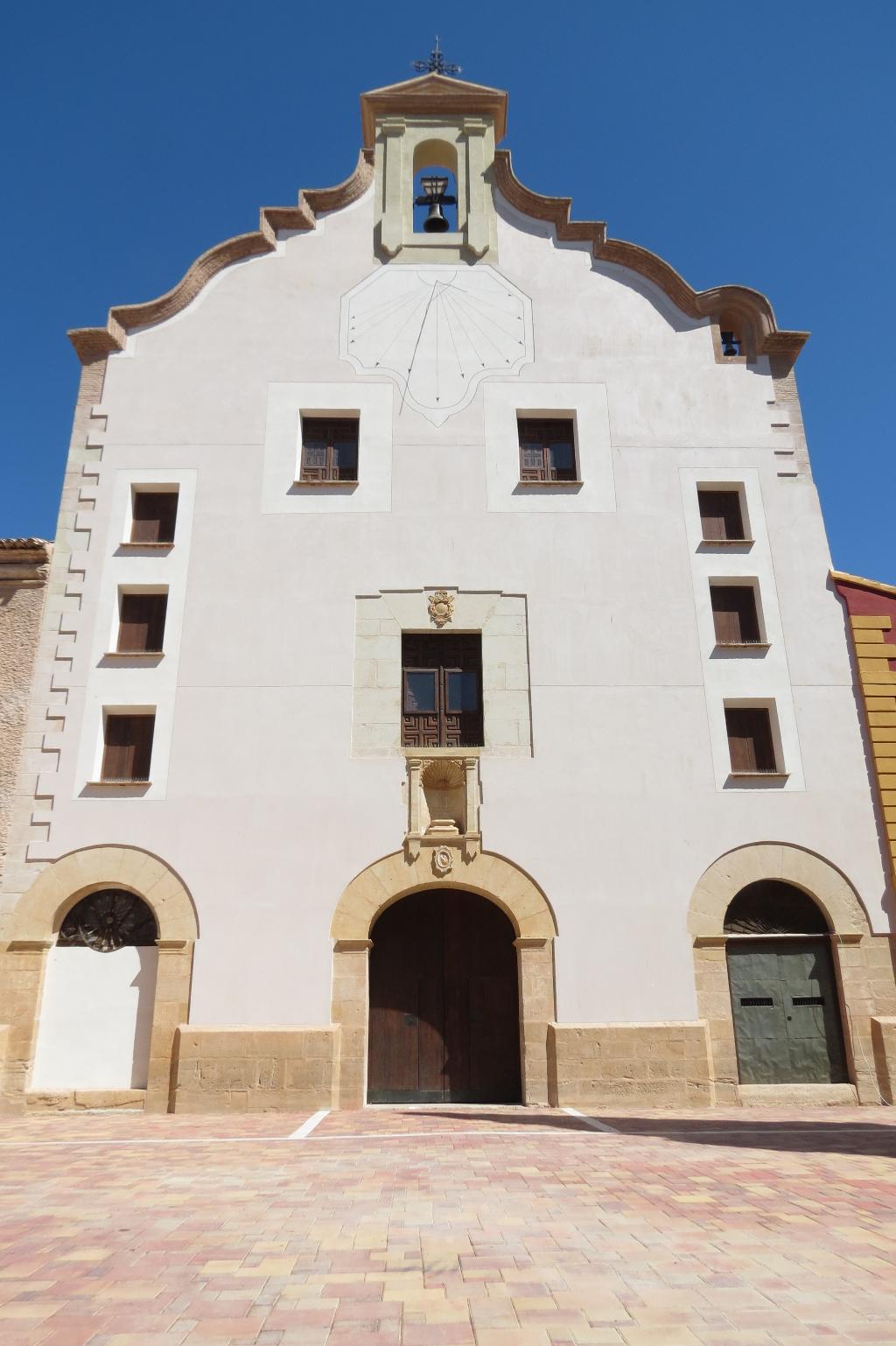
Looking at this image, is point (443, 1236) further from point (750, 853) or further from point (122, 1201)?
point (750, 853)

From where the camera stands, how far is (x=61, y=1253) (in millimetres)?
5246

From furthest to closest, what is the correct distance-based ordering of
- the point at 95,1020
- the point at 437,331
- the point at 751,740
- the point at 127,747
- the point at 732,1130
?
the point at 437,331 → the point at 751,740 → the point at 127,747 → the point at 95,1020 → the point at 732,1130

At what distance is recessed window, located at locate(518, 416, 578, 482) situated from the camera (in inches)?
611

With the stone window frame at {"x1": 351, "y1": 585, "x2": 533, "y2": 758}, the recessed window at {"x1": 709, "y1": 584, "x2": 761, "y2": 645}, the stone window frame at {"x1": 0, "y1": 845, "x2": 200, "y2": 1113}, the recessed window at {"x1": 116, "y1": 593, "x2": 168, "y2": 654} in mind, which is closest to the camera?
the stone window frame at {"x1": 0, "y1": 845, "x2": 200, "y2": 1113}

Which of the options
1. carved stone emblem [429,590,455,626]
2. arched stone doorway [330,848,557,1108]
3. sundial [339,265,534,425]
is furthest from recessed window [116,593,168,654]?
sundial [339,265,534,425]

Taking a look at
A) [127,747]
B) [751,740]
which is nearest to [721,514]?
[751,740]

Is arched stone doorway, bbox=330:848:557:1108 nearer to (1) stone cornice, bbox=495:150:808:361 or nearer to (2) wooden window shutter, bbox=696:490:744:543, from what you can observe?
(2) wooden window shutter, bbox=696:490:744:543

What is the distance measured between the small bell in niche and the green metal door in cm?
1372

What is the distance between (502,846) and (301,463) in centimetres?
730

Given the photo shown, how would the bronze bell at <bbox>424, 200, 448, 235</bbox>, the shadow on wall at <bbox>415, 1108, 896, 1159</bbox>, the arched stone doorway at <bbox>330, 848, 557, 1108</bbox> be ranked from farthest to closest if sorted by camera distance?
the bronze bell at <bbox>424, 200, 448, 235</bbox>, the arched stone doorway at <bbox>330, 848, 557, 1108</bbox>, the shadow on wall at <bbox>415, 1108, 896, 1159</bbox>

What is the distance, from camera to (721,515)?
1545 cm

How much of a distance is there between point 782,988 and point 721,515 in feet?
25.0

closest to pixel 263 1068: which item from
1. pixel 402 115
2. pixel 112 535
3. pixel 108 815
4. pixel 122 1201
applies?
pixel 108 815

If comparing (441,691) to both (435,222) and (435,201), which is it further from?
(435,201)
